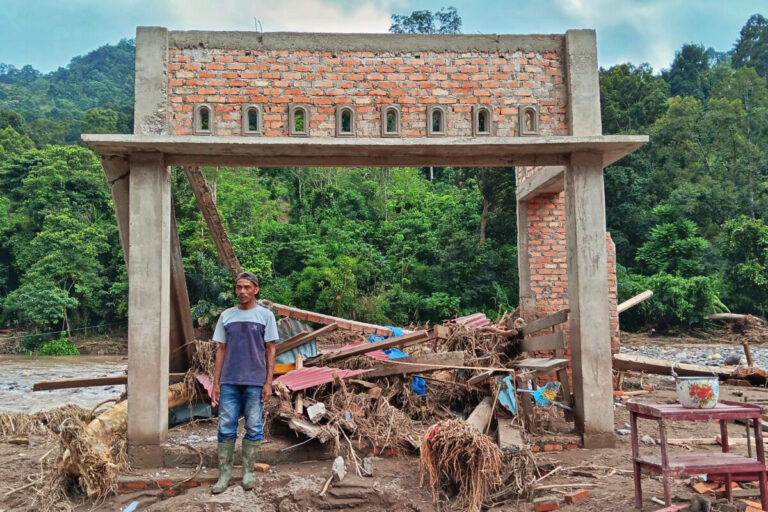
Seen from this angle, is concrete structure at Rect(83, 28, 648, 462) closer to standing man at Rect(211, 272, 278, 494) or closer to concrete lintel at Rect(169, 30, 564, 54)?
concrete lintel at Rect(169, 30, 564, 54)

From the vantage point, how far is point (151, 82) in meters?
7.46

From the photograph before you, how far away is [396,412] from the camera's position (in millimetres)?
8016

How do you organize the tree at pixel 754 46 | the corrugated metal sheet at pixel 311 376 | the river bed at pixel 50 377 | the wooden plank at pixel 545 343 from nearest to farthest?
the wooden plank at pixel 545 343
the corrugated metal sheet at pixel 311 376
the river bed at pixel 50 377
the tree at pixel 754 46

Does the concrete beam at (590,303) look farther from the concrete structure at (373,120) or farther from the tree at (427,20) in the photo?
the tree at (427,20)

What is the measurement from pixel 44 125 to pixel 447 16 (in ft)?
131

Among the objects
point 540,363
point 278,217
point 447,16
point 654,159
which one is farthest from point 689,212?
point 447,16

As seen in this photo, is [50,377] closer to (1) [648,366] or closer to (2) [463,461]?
(1) [648,366]

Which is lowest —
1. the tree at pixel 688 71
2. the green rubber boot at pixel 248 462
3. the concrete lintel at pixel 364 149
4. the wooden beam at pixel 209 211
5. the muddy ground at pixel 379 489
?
the muddy ground at pixel 379 489

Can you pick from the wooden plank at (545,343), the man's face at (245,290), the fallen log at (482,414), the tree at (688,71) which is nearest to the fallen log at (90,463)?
the man's face at (245,290)

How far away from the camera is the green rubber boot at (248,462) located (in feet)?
20.1

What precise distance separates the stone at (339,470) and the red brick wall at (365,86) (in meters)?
3.69

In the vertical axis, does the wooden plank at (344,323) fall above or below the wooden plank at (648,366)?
above

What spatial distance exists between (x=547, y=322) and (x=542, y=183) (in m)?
2.23

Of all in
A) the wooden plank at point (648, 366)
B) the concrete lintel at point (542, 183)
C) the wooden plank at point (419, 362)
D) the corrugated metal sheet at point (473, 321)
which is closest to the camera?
the wooden plank at point (419, 362)
